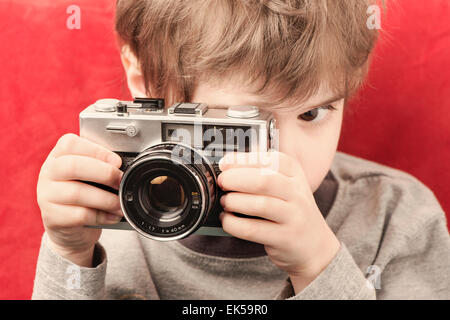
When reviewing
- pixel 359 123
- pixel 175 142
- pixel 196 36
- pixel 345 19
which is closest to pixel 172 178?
pixel 175 142

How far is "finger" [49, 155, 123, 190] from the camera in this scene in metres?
0.62

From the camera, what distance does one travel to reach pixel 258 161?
1.99 feet

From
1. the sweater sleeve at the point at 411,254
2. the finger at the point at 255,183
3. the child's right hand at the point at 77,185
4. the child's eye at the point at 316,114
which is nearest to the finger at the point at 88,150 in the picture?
Result: the child's right hand at the point at 77,185

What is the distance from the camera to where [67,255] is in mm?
726

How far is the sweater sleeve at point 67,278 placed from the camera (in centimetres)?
72

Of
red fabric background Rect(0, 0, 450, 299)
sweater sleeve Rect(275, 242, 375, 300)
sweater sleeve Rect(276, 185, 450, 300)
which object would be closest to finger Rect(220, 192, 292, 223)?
sweater sleeve Rect(275, 242, 375, 300)

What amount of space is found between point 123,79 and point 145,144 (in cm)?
31

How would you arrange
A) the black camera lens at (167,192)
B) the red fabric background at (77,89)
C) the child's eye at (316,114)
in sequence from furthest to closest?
the red fabric background at (77,89)
the child's eye at (316,114)
the black camera lens at (167,192)

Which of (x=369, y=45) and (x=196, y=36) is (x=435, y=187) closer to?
(x=369, y=45)

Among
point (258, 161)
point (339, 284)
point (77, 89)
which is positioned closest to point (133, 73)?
point (77, 89)

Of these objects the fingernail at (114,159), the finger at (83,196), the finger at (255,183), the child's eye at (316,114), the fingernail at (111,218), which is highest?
the child's eye at (316,114)

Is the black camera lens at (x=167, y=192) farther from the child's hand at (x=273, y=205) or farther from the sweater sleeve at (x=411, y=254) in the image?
the sweater sleeve at (x=411, y=254)

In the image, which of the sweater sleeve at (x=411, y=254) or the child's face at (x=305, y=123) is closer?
the child's face at (x=305, y=123)

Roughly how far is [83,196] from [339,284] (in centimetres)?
30
